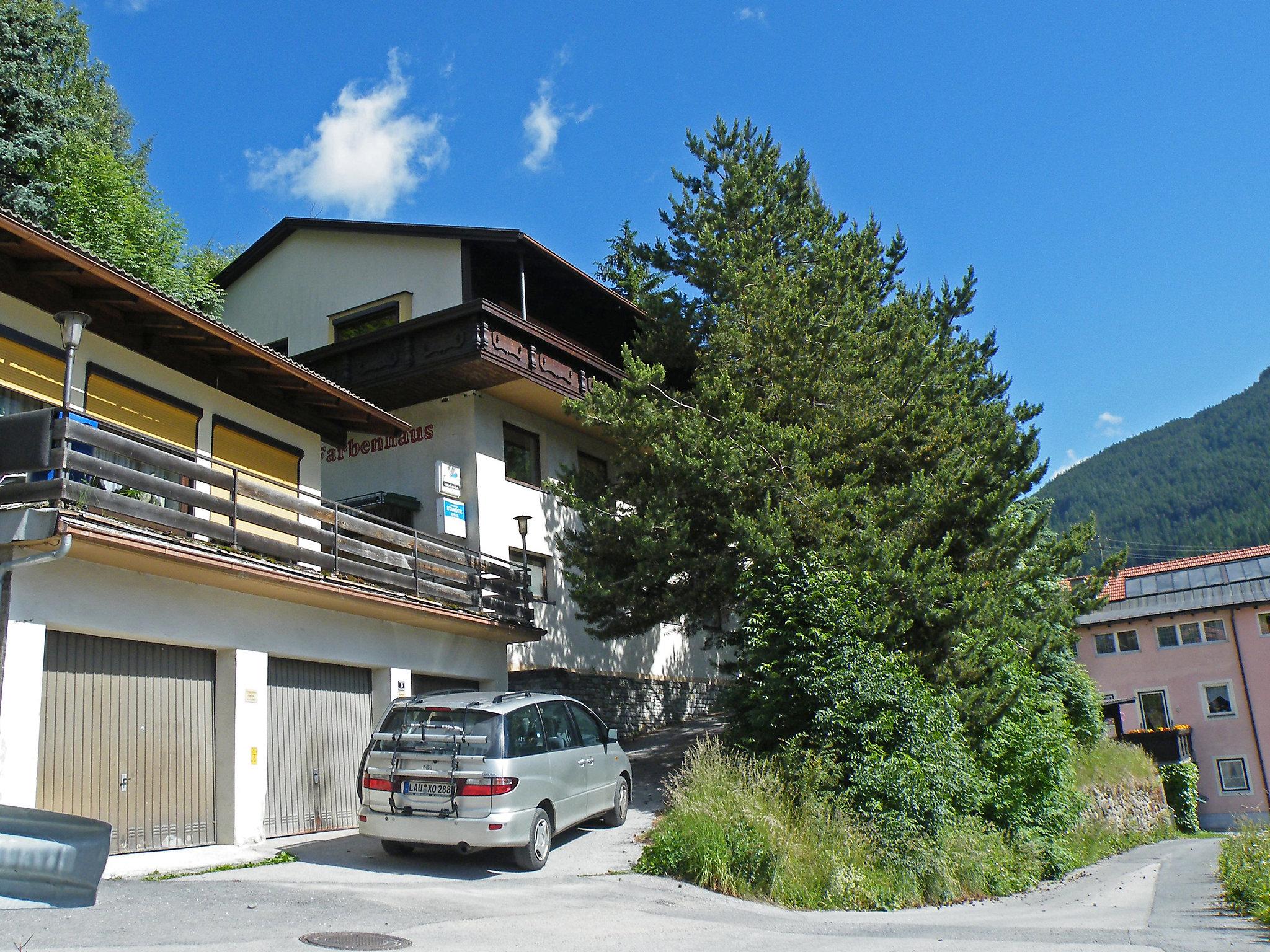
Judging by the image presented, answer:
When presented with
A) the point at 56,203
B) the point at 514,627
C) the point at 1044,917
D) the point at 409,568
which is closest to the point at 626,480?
the point at 514,627

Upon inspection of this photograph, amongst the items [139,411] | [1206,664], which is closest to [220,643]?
[139,411]

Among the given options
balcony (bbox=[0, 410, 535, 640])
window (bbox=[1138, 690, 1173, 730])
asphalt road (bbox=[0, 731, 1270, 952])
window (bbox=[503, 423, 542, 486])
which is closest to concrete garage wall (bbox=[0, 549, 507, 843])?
balcony (bbox=[0, 410, 535, 640])

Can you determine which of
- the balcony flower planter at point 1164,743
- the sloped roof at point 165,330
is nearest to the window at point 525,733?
the sloped roof at point 165,330

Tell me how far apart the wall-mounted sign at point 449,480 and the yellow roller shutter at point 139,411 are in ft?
16.8

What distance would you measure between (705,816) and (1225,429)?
545 feet

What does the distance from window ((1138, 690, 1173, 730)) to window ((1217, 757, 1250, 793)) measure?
229 centimetres

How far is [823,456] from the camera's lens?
18469 millimetres

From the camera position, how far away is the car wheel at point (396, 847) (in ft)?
38.8

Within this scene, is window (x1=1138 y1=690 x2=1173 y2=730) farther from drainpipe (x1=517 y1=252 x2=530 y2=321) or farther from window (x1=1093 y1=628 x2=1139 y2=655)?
drainpipe (x1=517 y1=252 x2=530 y2=321)

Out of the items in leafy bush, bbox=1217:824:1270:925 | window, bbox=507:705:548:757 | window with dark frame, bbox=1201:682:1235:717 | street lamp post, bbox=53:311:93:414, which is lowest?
leafy bush, bbox=1217:824:1270:925

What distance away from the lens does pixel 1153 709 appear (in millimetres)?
41875

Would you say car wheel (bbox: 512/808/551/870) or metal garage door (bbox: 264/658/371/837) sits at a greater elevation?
metal garage door (bbox: 264/658/371/837)

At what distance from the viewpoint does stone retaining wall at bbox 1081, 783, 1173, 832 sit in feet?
80.6

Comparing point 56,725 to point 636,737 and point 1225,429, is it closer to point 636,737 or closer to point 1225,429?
point 636,737
